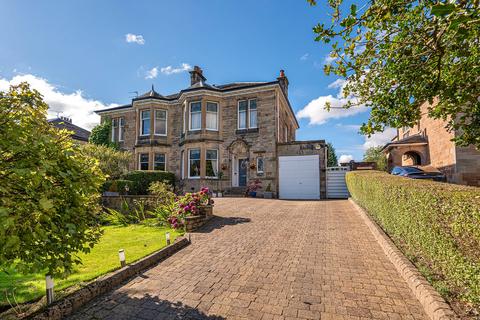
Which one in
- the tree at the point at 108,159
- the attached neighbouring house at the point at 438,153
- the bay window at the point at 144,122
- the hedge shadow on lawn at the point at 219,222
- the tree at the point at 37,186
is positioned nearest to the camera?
the tree at the point at 37,186

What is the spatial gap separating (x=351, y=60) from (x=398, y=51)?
31.9 inches

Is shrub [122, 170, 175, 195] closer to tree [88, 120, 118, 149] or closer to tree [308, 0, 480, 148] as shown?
tree [88, 120, 118, 149]

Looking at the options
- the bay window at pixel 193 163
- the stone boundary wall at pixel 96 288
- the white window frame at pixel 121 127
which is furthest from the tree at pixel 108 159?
the stone boundary wall at pixel 96 288

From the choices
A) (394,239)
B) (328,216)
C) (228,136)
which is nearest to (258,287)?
(394,239)

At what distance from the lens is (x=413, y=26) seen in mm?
4020

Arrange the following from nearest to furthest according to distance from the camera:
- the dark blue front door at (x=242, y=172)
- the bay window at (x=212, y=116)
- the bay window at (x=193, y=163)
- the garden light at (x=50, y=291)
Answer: the garden light at (x=50, y=291) < the dark blue front door at (x=242, y=172) < the bay window at (x=193, y=163) < the bay window at (x=212, y=116)

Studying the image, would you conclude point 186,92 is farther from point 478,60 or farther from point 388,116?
point 478,60

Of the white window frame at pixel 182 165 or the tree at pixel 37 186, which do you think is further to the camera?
the white window frame at pixel 182 165

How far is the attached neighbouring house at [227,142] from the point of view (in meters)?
16.2

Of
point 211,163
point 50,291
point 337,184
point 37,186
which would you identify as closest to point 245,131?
point 211,163

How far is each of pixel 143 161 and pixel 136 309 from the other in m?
17.9

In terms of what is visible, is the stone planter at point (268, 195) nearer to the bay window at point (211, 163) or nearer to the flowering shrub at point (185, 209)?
the bay window at point (211, 163)

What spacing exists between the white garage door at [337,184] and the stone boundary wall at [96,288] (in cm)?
1285

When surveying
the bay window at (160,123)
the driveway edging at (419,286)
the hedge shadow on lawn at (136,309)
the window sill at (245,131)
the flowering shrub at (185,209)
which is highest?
the bay window at (160,123)
